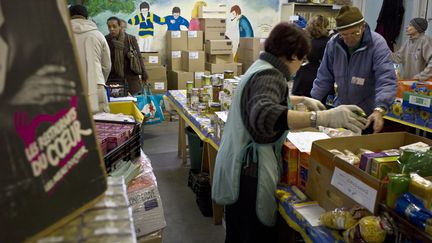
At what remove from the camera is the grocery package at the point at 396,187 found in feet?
3.92

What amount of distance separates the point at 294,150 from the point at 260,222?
0.37 m

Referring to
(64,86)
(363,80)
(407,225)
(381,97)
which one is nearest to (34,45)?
(64,86)

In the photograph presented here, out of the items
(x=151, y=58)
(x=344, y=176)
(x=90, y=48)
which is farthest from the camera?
(x=151, y=58)

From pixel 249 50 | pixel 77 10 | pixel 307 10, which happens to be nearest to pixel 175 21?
pixel 249 50

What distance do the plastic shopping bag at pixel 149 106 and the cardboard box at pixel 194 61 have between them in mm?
982

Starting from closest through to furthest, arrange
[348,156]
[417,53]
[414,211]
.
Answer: [414,211] → [348,156] → [417,53]

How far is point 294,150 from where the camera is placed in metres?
1.78

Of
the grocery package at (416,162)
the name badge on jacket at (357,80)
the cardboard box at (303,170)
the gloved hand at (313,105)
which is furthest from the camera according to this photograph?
the name badge on jacket at (357,80)

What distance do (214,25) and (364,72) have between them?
4043 millimetres

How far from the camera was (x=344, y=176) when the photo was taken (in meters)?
1.40

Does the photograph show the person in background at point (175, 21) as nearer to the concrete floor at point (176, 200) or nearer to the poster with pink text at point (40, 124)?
the concrete floor at point (176, 200)

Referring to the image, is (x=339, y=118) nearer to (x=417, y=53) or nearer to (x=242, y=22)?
(x=417, y=53)

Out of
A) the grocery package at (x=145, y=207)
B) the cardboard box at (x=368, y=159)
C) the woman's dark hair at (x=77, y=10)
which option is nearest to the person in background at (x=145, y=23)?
the woman's dark hair at (x=77, y=10)

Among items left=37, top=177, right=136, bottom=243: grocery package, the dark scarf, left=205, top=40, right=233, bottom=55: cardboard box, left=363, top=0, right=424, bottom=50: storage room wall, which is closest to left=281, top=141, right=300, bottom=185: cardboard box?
left=37, top=177, right=136, bottom=243: grocery package
